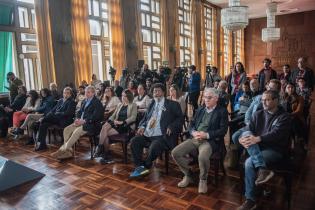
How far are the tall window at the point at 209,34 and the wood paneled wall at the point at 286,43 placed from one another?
4949 millimetres

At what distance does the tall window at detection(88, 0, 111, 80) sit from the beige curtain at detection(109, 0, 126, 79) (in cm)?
17

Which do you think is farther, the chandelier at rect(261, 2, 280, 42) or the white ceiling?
the white ceiling

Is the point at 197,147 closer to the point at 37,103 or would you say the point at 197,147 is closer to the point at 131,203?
the point at 131,203

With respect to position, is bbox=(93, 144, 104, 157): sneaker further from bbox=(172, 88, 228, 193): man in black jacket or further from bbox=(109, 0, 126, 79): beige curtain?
bbox=(109, 0, 126, 79): beige curtain

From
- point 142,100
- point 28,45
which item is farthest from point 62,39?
point 142,100

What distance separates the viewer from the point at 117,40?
7980 millimetres

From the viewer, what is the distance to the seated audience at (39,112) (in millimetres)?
4848

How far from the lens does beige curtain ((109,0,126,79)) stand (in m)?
7.78

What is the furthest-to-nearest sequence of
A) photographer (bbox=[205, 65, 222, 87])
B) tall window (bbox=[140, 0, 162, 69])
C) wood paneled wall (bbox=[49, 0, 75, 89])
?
tall window (bbox=[140, 0, 162, 69])
photographer (bbox=[205, 65, 222, 87])
wood paneled wall (bbox=[49, 0, 75, 89])

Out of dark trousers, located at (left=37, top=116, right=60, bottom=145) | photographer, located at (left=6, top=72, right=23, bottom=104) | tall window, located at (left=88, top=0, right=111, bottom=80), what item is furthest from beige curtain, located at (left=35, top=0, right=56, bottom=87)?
dark trousers, located at (left=37, top=116, right=60, bottom=145)

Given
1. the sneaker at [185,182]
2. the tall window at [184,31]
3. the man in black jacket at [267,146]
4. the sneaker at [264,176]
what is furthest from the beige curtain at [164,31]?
the sneaker at [264,176]

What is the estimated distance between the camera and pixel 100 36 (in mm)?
7770

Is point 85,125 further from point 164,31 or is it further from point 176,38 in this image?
point 176,38

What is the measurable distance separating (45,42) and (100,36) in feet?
5.94
